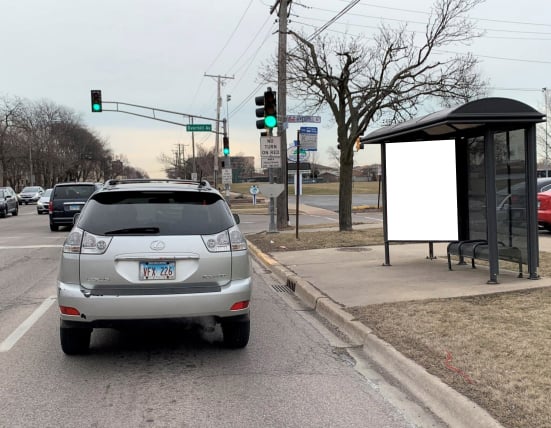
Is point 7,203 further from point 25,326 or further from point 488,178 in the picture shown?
point 488,178

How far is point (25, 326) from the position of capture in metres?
6.44

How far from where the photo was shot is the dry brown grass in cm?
377

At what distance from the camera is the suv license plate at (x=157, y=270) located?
4805 mm

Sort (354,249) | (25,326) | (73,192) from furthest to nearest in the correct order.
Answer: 1. (73,192)
2. (354,249)
3. (25,326)

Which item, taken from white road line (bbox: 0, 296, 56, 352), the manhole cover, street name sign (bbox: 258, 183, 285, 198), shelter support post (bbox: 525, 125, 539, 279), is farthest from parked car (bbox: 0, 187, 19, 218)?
shelter support post (bbox: 525, 125, 539, 279)

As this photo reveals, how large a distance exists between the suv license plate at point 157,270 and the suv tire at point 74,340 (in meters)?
0.84

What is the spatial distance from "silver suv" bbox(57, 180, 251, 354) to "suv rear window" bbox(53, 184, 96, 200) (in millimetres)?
15481

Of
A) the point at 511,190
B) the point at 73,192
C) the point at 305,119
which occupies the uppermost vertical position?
the point at 305,119

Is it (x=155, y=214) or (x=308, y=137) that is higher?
(x=308, y=137)

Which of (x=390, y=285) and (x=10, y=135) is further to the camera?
(x=10, y=135)

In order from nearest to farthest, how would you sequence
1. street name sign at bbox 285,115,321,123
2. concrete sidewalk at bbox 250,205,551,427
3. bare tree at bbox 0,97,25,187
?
concrete sidewalk at bbox 250,205,551,427, street name sign at bbox 285,115,321,123, bare tree at bbox 0,97,25,187

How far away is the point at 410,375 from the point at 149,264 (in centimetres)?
248

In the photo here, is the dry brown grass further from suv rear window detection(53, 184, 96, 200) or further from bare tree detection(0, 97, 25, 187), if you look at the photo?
bare tree detection(0, 97, 25, 187)

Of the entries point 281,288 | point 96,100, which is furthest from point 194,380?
point 96,100
